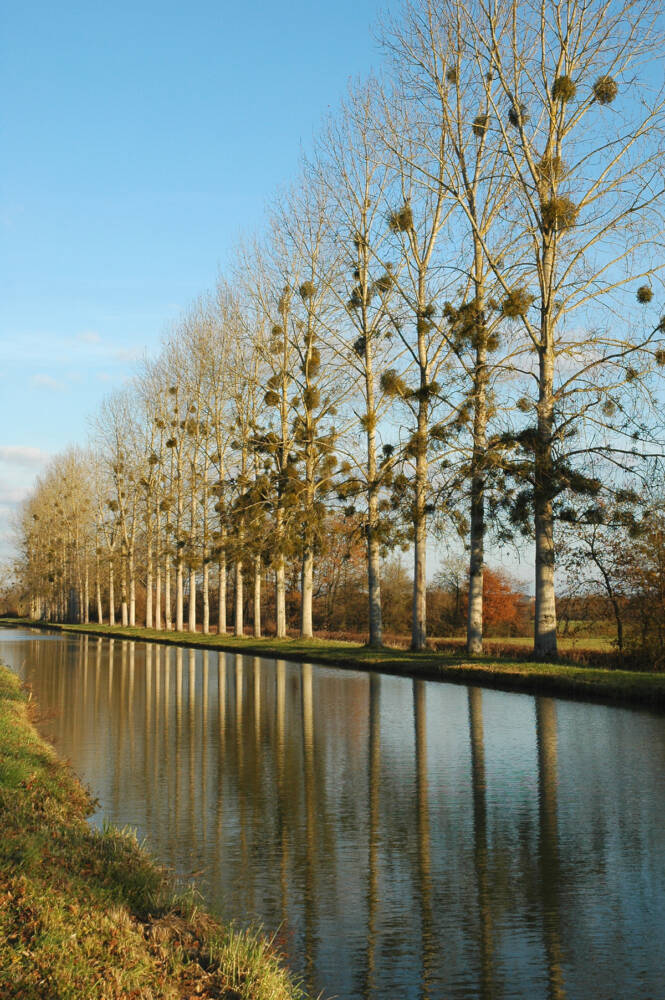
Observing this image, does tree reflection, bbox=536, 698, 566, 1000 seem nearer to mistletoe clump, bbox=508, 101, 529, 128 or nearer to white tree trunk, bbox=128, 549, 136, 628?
mistletoe clump, bbox=508, 101, 529, 128

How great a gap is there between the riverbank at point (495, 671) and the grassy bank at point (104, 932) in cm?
1329

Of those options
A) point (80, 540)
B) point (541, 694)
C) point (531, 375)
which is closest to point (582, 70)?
point (531, 375)

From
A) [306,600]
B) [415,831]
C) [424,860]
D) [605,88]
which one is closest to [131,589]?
[306,600]

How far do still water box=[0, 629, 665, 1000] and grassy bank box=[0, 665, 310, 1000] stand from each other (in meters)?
0.48

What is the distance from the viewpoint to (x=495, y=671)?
2355 cm

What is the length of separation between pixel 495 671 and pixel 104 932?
Result: 1907 centimetres

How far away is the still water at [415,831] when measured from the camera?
5.68 metres

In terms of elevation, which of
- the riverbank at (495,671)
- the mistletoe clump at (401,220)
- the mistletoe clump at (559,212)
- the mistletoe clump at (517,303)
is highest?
the mistletoe clump at (401,220)

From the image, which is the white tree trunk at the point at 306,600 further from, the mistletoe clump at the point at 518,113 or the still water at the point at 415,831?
the still water at the point at 415,831

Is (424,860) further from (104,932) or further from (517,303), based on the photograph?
(517,303)

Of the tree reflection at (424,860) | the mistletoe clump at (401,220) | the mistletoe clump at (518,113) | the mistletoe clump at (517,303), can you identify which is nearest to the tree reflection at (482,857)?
the tree reflection at (424,860)

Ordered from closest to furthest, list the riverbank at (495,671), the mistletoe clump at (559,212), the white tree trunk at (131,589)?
the riverbank at (495,671) → the mistletoe clump at (559,212) → the white tree trunk at (131,589)

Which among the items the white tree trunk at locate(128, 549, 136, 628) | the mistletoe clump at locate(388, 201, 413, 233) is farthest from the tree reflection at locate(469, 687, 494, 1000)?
the white tree trunk at locate(128, 549, 136, 628)

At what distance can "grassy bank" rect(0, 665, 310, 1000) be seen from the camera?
15.2ft
